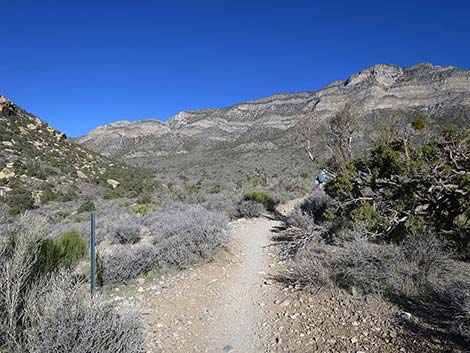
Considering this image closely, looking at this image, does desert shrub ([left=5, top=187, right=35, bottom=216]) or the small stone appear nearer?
the small stone

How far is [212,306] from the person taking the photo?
5012 mm

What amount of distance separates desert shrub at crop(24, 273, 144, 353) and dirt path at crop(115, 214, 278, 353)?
1032 mm

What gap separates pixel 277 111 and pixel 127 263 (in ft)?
281

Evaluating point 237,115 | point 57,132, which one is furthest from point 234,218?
point 237,115

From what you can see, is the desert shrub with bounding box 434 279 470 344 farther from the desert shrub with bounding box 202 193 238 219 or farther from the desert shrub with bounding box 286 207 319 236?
the desert shrub with bounding box 202 193 238 219

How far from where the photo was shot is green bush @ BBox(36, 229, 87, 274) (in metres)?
4.80

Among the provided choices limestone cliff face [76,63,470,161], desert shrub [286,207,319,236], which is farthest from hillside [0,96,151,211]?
limestone cliff face [76,63,470,161]

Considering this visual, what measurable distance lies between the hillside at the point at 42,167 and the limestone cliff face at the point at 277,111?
33530 millimetres

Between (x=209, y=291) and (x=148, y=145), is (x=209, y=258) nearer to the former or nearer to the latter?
(x=209, y=291)

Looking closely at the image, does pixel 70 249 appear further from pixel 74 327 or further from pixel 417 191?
pixel 417 191

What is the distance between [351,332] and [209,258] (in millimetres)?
3821

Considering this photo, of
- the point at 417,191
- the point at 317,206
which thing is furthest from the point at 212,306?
the point at 317,206

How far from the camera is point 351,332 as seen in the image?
3.67 metres

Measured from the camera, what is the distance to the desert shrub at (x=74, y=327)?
104 inches
